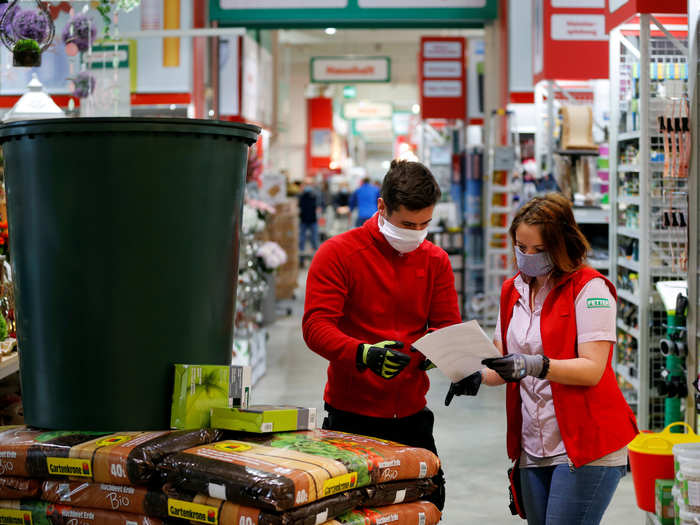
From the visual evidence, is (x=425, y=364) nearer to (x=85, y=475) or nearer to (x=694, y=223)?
(x=85, y=475)

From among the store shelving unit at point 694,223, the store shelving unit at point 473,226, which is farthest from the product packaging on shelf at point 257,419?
the store shelving unit at point 473,226

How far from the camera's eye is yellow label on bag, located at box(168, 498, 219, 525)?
5.46ft

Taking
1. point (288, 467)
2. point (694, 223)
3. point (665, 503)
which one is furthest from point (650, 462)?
point (288, 467)

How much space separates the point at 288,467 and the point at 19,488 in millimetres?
587

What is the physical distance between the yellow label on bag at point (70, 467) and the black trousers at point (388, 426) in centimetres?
91

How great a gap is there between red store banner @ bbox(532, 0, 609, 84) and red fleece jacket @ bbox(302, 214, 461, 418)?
5773 mm

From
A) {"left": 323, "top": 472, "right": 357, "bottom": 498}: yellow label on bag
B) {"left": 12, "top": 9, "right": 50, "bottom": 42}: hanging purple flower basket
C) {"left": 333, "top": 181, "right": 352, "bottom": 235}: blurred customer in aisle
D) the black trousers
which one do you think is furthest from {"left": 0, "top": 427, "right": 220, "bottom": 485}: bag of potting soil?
{"left": 333, "top": 181, "right": 352, "bottom": 235}: blurred customer in aisle

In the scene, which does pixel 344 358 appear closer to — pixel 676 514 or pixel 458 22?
pixel 676 514

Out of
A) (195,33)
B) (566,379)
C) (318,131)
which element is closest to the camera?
(566,379)

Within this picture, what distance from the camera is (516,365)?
2270 mm

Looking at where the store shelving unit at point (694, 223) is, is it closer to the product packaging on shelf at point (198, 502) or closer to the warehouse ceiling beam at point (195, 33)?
the product packaging on shelf at point (198, 502)

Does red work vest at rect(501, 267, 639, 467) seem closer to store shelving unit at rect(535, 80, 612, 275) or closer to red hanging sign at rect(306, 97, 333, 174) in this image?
store shelving unit at rect(535, 80, 612, 275)

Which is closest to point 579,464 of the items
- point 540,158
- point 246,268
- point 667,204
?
point 667,204

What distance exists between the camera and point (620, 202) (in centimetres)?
550
